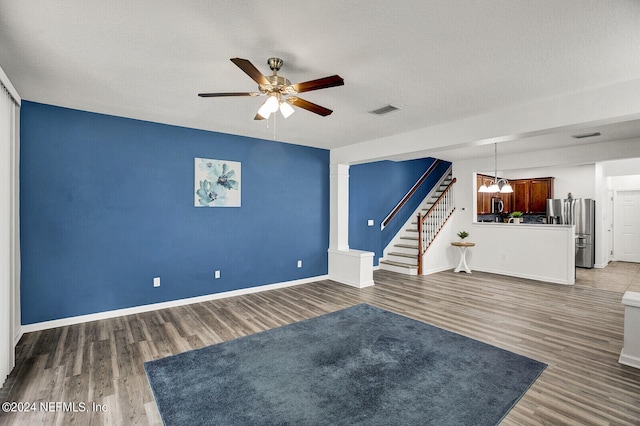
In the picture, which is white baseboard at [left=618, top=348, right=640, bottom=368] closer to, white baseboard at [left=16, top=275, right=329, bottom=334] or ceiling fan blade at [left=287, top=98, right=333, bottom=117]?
ceiling fan blade at [left=287, top=98, right=333, bottom=117]

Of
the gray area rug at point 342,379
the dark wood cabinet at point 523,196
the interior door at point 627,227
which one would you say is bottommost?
the gray area rug at point 342,379

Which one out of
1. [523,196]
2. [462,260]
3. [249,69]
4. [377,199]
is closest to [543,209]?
[523,196]

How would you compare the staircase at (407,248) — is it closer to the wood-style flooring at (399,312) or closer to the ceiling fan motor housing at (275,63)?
the wood-style flooring at (399,312)

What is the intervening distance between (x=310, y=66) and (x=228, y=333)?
9.83 ft

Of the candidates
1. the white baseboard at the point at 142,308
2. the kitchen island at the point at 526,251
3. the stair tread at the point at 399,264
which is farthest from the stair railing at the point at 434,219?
the white baseboard at the point at 142,308

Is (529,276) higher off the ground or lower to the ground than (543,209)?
lower

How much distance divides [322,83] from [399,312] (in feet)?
10.8

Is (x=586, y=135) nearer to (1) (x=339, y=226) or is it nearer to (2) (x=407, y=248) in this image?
(2) (x=407, y=248)

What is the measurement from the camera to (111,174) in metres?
4.02

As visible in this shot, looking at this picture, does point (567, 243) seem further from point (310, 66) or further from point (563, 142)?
point (310, 66)

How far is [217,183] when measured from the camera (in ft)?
16.0

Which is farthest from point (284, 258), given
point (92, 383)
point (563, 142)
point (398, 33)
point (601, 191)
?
point (601, 191)

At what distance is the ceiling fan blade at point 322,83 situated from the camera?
2.19m

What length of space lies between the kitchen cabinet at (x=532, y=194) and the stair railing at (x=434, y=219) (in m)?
2.74
